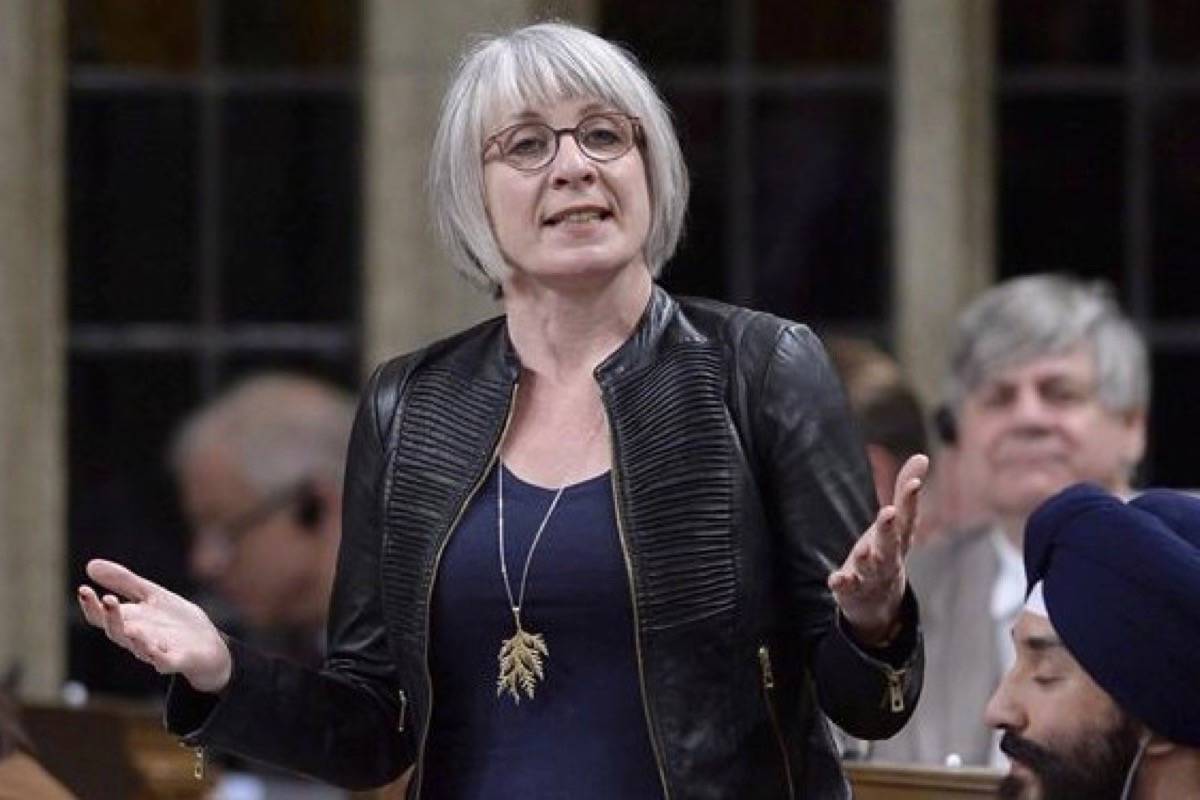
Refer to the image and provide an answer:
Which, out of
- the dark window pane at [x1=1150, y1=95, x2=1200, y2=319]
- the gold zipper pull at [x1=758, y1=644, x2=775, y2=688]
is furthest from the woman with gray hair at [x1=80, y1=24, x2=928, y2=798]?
the dark window pane at [x1=1150, y1=95, x2=1200, y2=319]

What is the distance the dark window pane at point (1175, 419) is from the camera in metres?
11.2

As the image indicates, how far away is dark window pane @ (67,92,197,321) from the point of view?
454 inches

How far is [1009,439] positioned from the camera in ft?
28.3

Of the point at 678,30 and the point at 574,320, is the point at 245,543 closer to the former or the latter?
the point at 678,30

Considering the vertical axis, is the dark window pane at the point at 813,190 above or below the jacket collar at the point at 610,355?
below

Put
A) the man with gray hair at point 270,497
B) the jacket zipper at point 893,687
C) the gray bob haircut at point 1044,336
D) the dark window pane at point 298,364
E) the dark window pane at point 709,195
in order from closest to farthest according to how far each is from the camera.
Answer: the jacket zipper at point 893,687
the gray bob haircut at point 1044,336
the man with gray hair at point 270,497
the dark window pane at point 709,195
the dark window pane at point 298,364

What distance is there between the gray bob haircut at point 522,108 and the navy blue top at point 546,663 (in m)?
0.32

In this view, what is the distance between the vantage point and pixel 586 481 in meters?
5.32

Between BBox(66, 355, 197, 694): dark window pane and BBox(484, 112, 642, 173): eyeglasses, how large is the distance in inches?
243

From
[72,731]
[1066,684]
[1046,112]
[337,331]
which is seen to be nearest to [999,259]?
[1046,112]

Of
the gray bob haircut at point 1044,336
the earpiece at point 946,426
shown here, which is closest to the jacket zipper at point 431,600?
the gray bob haircut at point 1044,336

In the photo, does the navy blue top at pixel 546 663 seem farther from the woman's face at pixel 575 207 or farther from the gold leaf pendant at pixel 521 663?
the woman's face at pixel 575 207

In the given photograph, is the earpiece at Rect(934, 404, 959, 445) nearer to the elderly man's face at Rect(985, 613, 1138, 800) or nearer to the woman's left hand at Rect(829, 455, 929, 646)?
the elderly man's face at Rect(985, 613, 1138, 800)

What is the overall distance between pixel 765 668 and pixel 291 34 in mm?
6459
